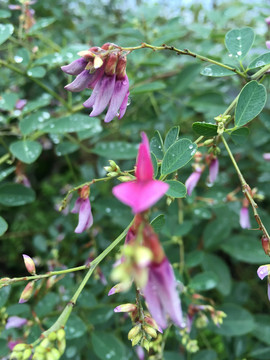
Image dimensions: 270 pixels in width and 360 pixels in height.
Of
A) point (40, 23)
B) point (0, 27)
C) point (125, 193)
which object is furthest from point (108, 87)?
point (40, 23)

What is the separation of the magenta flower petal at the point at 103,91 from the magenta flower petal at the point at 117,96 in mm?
11

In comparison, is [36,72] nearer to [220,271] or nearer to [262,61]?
[262,61]

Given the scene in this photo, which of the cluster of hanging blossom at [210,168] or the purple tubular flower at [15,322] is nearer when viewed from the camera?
the cluster of hanging blossom at [210,168]

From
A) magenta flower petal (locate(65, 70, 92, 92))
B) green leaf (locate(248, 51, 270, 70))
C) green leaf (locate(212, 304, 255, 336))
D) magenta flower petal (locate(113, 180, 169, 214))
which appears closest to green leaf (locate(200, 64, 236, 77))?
green leaf (locate(248, 51, 270, 70))

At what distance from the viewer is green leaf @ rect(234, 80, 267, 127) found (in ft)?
2.52

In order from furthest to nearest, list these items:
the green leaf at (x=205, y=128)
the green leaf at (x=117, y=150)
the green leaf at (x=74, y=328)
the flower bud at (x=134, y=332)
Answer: the green leaf at (x=117, y=150) < the green leaf at (x=74, y=328) < the green leaf at (x=205, y=128) < the flower bud at (x=134, y=332)

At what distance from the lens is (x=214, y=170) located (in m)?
0.94

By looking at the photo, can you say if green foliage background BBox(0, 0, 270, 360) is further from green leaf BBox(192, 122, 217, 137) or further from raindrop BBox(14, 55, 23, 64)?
green leaf BBox(192, 122, 217, 137)

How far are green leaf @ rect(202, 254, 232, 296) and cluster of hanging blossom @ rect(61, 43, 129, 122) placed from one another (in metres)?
0.92

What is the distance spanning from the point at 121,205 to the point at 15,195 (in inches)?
15.4

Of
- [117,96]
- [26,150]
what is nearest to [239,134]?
[117,96]

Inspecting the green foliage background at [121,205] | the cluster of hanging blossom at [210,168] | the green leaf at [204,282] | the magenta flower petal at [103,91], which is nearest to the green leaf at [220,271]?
the green foliage background at [121,205]

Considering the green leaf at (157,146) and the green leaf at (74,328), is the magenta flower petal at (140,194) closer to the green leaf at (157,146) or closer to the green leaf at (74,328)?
the green leaf at (157,146)

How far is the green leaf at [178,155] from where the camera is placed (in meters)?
0.73
